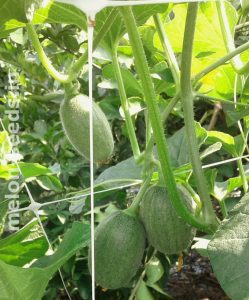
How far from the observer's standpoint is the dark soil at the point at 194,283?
1.98m

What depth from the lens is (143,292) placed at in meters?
1.27

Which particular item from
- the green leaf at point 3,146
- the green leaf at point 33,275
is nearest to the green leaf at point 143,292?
the green leaf at point 3,146

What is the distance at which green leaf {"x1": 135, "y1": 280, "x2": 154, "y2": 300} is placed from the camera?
1258mm

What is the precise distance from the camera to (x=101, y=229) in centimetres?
81

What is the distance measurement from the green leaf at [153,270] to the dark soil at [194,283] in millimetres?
600

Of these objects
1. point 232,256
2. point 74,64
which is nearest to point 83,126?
point 74,64

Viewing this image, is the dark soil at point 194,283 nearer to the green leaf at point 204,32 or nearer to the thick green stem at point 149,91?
the green leaf at point 204,32

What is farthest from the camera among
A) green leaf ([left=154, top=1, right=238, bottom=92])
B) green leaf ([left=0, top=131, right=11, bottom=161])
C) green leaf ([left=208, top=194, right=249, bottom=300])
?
green leaf ([left=0, top=131, right=11, bottom=161])

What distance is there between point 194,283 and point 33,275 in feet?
4.91

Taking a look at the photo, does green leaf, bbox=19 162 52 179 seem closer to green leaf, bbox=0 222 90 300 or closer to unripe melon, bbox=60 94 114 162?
unripe melon, bbox=60 94 114 162

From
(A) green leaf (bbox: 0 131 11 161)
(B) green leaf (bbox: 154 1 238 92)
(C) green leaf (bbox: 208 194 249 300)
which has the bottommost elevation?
(A) green leaf (bbox: 0 131 11 161)

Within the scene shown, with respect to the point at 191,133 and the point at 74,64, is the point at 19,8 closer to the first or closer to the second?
the point at 74,64

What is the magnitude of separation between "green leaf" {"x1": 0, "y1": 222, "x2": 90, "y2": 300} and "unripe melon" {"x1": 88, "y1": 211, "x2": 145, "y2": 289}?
0.09 m

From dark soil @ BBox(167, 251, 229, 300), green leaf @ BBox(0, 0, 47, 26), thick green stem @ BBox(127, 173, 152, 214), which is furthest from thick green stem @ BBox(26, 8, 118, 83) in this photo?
dark soil @ BBox(167, 251, 229, 300)
